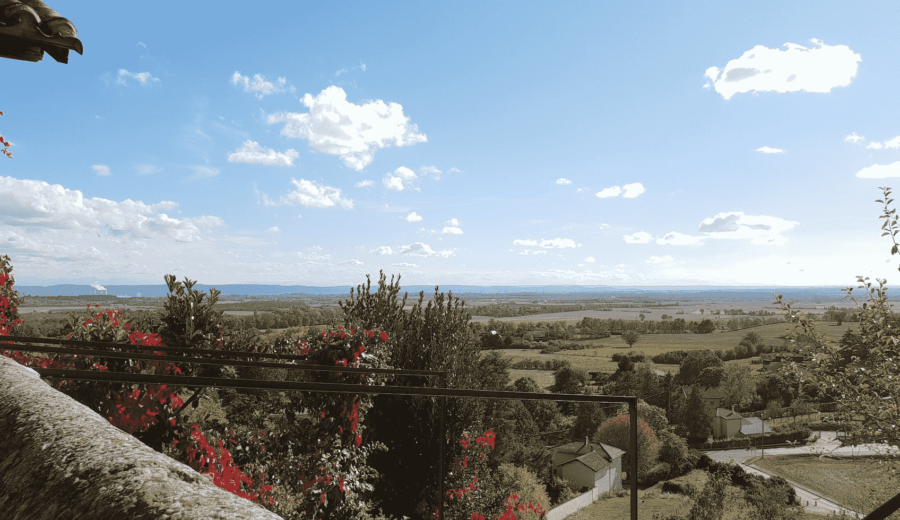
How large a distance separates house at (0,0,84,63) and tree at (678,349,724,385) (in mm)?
73726

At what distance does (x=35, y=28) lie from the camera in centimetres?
263

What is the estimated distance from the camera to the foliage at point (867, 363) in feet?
17.7

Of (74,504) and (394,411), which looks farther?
(394,411)

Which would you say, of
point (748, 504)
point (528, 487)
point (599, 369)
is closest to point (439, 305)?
point (528, 487)

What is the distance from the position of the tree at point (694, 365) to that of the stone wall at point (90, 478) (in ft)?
243

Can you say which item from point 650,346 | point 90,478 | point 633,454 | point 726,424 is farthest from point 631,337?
point 90,478

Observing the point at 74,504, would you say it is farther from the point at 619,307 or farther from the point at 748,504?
the point at 619,307

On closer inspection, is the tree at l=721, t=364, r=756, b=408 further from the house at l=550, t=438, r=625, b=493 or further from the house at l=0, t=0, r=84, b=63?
the house at l=0, t=0, r=84, b=63

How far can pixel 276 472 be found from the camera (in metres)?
5.07

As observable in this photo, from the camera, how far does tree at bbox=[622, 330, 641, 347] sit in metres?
93.9

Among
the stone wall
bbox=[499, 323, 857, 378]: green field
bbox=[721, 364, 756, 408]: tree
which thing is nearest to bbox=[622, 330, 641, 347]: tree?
bbox=[499, 323, 857, 378]: green field

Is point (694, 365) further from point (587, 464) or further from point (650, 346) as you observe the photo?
point (587, 464)

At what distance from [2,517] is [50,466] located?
4.5 inches

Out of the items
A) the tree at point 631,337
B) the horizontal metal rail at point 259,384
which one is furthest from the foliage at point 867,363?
the tree at point 631,337
